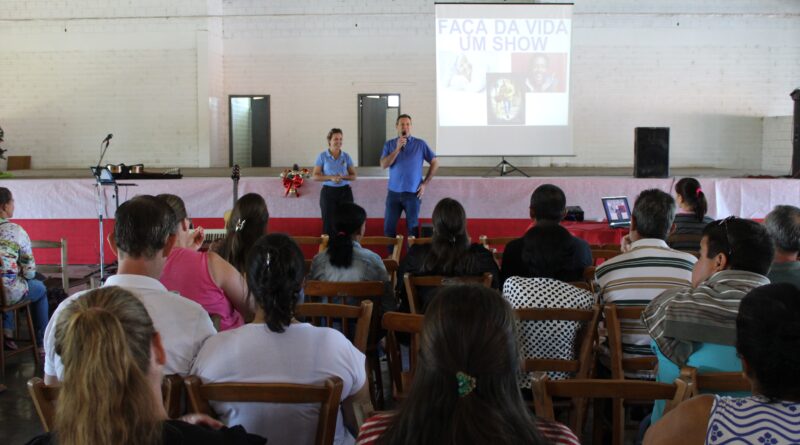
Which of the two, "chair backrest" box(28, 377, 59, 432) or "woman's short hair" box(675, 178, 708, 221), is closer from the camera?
"chair backrest" box(28, 377, 59, 432)

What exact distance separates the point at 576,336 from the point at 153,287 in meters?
1.49

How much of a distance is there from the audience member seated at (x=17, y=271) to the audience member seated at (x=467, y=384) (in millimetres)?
3538

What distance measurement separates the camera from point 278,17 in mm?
12586

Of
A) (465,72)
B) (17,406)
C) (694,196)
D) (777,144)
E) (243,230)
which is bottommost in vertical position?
(17,406)

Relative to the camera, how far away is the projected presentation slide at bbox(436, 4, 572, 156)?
8969 millimetres

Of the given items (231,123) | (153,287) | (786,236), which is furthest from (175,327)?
(231,123)

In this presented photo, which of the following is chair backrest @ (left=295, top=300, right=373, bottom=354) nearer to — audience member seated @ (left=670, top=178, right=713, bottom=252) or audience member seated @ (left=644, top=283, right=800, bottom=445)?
audience member seated @ (left=644, top=283, right=800, bottom=445)

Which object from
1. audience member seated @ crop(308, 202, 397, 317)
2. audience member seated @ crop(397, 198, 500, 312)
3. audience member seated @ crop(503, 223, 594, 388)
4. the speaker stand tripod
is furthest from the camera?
the speaker stand tripod

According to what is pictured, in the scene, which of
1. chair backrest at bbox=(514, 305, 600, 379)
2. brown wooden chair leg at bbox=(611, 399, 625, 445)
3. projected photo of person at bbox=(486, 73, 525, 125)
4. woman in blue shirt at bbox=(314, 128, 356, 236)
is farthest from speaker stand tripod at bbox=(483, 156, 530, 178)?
brown wooden chair leg at bbox=(611, 399, 625, 445)

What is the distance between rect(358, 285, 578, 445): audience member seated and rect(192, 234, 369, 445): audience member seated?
651 millimetres

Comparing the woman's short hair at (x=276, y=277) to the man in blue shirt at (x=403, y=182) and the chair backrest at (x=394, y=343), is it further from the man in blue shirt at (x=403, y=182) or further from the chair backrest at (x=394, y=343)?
the man in blue shirt at (x=403, y=182)

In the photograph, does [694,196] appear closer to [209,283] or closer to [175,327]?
[209,283]

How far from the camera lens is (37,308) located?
444 centimetres

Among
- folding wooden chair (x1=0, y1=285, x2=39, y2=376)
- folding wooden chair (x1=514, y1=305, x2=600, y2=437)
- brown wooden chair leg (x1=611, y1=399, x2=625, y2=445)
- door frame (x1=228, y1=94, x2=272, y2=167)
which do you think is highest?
door frame (x1=228, y1=94, x2=272, y2=167)
